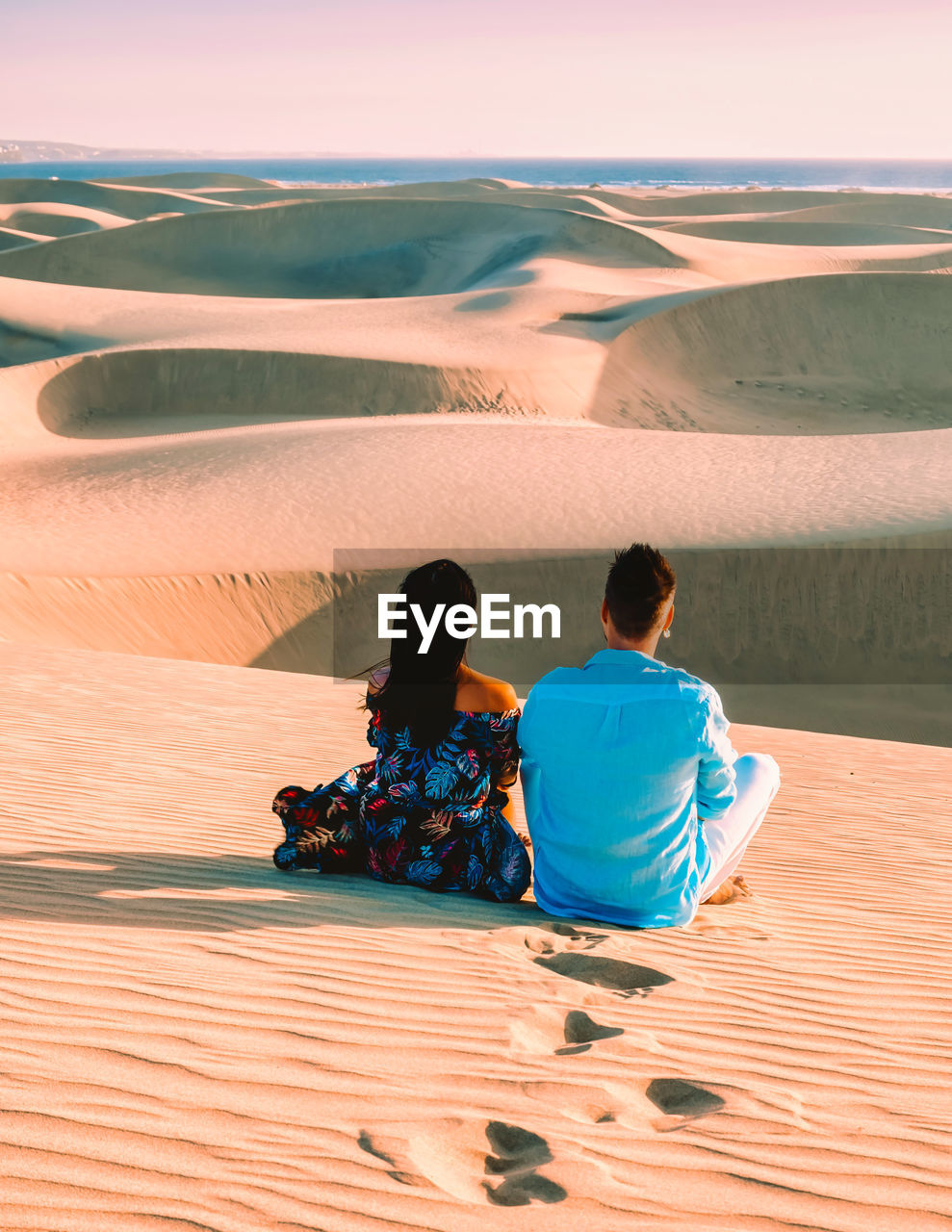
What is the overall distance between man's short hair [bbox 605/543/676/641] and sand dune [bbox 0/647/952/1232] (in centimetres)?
101

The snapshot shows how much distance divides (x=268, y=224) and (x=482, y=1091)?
48420 millimetres

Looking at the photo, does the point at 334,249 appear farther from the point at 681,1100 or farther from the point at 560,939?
the point at 681,1100

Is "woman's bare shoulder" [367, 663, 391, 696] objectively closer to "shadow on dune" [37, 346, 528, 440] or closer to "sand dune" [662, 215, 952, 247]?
"shadow on dune" [37, 346, 528, 440]

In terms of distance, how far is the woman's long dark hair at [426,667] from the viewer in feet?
12.7

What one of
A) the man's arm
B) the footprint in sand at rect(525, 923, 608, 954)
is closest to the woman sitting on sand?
the footprint in sand at rect(525, 923, 608, 954)

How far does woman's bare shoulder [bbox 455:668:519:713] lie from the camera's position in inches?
164

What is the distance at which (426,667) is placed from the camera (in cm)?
406

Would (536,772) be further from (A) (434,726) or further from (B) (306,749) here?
(B) (306,749)

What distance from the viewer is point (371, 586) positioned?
12.2m

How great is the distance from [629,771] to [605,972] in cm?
60

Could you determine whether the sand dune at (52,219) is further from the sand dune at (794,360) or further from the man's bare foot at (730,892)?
the man's bare foot at (730,892)

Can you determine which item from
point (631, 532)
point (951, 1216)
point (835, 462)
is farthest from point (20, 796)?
point (835, 462)

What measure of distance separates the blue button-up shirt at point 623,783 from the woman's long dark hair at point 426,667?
0.99 feet

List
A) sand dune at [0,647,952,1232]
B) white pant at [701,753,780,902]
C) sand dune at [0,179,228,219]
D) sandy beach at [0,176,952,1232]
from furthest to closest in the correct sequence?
sand dune at [0,179,228,219]
white pant at [701,753,780,902]
sandy beach at [0,176,952,1232]
sand dune at [0,647,952,1232]
